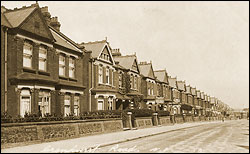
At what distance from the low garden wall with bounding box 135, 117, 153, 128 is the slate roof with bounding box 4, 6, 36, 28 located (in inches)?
677

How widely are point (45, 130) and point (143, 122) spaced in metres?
19.3

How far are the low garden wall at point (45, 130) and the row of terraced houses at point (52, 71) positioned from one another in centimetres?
353

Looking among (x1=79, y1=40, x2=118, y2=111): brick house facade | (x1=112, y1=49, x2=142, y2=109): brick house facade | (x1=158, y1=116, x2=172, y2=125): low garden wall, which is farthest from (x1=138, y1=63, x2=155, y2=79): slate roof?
(x1=79, y1=40, x2=118, y2=111): brick house facade

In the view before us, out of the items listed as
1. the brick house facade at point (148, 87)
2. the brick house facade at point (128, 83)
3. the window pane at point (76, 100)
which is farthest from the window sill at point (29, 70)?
the brick house facade at point (148, 87)

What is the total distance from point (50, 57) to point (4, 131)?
10781mm

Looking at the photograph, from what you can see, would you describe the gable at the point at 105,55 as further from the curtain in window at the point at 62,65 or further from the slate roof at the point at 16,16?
the slate roof at the point at 16,16

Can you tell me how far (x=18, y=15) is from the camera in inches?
956

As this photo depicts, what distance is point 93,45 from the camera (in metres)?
36.8

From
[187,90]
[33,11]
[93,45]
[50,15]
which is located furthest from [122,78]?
[187,90]

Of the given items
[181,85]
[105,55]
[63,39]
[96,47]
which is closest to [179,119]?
[181,85]

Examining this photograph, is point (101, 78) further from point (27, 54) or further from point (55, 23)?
point (27, 54)

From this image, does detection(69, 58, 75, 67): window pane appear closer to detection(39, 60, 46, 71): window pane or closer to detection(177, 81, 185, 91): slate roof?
detection(39, 60, 46, 71): window pane

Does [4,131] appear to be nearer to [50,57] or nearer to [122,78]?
[50,57]

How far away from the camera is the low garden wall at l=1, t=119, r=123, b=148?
656 inches
